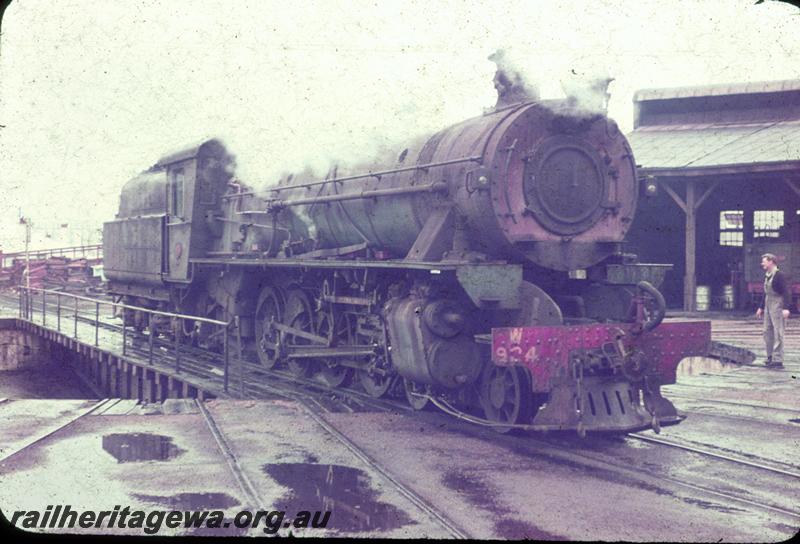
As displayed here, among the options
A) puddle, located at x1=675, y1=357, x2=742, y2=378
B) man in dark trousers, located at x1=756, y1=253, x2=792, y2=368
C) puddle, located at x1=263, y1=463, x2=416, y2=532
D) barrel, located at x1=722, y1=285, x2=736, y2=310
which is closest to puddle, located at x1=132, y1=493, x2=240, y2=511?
puddle, located at x1=263, y1=463, x2=416, y2=532

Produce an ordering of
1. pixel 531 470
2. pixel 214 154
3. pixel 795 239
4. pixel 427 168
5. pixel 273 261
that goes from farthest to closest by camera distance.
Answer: pixel 795 239, pixel 214 154, pixel 273 261, pixel 427 168, pixel 531 470

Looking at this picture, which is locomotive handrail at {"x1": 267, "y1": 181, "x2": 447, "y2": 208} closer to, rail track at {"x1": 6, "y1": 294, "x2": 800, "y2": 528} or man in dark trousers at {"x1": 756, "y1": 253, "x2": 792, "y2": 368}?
rail track at {"x1": 6, "y1": 294, "x2": 800, "y2": 528}

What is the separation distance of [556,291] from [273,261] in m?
3.68

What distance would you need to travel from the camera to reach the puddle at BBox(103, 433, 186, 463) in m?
5.95

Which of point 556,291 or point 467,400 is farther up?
point 556,291

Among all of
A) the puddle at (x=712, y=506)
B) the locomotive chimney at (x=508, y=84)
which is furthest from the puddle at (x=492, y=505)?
the locomotive chimney at (x=508, y=84)

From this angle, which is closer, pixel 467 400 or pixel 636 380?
pixel 636 380

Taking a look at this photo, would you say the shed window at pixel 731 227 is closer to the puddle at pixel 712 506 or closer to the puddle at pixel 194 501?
the puddle at pixel 712 506

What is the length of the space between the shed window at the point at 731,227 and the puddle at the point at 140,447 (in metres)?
15.6

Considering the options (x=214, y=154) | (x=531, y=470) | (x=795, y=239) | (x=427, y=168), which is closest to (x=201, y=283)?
(x=214, y=154)

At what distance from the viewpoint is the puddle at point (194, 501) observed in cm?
478

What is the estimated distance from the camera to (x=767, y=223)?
1822 cm

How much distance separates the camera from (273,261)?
962 centimetres

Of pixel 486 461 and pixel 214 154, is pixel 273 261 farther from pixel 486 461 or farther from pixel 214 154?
pixel 486 461
